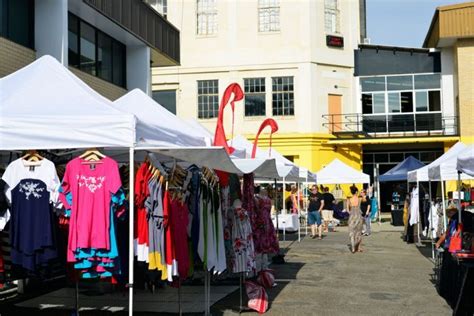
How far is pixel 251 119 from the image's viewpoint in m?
33.8

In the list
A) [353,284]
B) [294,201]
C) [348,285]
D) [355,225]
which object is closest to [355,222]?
[355,225]

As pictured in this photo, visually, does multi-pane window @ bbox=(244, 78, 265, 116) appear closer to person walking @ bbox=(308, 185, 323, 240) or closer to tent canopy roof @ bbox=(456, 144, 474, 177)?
person walking @ bbox=(308, 185, 323, 240)

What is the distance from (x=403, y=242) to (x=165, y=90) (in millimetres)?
18367

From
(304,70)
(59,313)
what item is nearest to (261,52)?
(304,70)

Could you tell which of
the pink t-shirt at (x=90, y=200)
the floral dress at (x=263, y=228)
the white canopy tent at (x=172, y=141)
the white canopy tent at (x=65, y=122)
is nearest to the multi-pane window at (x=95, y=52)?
the floral dress at (x=263, y=228)

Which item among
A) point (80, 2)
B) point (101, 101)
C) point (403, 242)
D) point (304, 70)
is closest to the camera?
point (101, 101)

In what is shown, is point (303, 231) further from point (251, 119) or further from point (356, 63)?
point (356, 63)

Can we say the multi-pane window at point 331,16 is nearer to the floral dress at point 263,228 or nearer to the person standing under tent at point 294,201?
the person standing under tent at point 294,201

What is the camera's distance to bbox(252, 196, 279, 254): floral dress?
35.9ft

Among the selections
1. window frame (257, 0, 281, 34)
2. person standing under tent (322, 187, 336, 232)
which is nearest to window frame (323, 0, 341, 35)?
window frame (257, 0, 281, 34)

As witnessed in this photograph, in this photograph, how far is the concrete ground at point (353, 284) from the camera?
30.6ft

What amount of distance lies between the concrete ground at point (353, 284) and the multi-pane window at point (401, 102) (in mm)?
16403

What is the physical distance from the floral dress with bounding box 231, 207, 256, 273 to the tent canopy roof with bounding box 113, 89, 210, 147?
1168 millimetres

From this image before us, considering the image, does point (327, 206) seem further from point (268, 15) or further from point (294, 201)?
point (268, 15)
